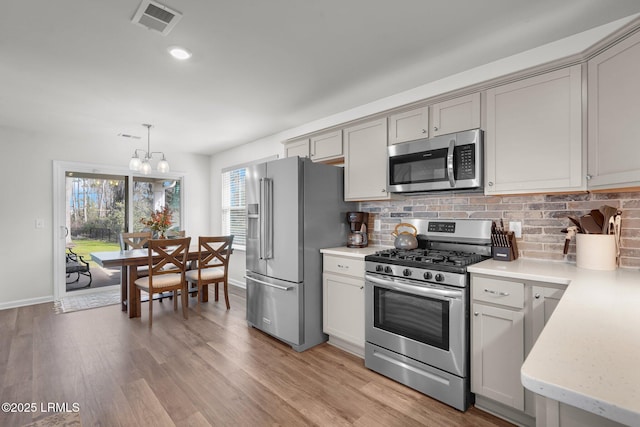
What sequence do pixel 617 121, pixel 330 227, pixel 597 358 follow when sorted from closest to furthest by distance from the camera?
pixel 597 358
pixel 617 121
pixel 330 227

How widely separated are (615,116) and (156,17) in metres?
2.74

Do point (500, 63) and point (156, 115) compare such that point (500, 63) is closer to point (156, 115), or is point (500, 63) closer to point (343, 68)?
point (343, 68)

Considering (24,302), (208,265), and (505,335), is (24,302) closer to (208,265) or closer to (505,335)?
(208,265)

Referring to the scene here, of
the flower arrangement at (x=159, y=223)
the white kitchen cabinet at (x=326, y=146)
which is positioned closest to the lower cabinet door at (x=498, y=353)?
the white kitchen cabinet at (x=326, y=146)

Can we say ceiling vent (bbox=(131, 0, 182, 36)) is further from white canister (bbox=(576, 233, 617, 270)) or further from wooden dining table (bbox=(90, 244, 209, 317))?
white canister (bbox=(576, 233, 617, 270))

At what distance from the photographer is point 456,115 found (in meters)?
2.43

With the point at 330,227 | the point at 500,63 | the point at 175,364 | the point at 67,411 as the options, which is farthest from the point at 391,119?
the point at 67,411

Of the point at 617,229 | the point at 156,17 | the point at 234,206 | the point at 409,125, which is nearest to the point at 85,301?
the point at 234,206

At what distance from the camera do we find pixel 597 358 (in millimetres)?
730

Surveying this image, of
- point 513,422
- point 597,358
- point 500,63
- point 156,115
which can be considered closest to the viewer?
point 597,358

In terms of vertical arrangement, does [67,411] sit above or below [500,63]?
below

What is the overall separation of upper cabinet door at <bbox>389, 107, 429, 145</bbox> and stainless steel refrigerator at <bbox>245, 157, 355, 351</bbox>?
0.72 meters

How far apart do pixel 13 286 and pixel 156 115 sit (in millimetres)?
3228

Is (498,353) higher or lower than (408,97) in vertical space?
lower
